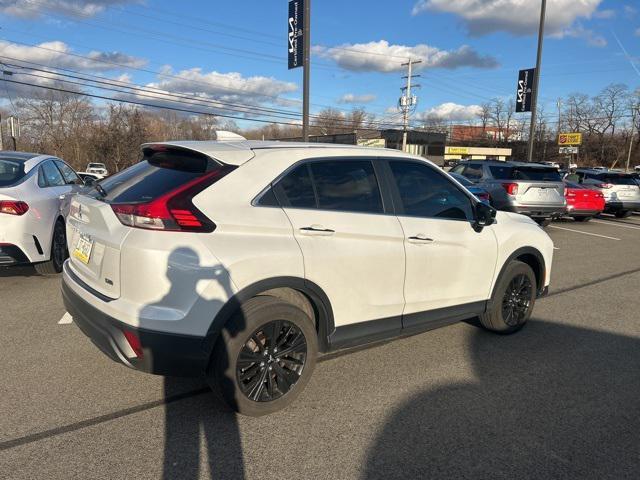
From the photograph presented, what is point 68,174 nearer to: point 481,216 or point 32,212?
point 32,212

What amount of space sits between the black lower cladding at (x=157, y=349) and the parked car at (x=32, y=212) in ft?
10.3

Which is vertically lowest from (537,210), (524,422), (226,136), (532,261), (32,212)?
(524,422)

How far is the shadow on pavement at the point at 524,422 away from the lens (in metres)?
2.73

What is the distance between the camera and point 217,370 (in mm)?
2941

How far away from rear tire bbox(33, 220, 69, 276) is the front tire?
5167 millimetres

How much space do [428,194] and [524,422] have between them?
1844 mm

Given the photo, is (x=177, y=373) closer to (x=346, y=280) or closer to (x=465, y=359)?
(x=346, y=280)

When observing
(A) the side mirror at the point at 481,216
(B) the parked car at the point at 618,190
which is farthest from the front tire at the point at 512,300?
(B) the parked car at the point at 618,190

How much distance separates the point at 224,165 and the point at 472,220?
229 cm

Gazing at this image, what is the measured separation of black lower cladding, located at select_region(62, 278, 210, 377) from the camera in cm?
278

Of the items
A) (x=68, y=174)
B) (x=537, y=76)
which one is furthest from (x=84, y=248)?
(x=537, y=76)

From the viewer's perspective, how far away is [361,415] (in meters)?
3.22

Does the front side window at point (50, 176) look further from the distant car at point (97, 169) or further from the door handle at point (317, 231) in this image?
the distant car at point (97, 169)

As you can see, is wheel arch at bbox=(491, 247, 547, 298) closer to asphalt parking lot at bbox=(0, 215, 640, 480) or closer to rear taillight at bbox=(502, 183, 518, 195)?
asphalt parking lot at bbox=(0, 215, 640, 480)
